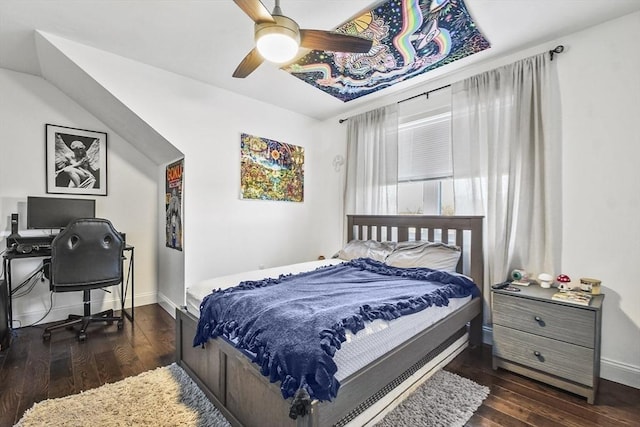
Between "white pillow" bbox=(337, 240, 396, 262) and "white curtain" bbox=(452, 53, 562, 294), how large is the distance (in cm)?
82

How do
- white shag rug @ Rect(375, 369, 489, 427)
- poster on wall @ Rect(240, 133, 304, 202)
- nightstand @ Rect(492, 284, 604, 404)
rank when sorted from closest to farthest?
1. white shag rug @ Rect(375, 369, 489, 427)
2. nightstand @ Rect(492, 284, 604, 404)
3. poster on wall @ Rect(240, 133, 304, 202)

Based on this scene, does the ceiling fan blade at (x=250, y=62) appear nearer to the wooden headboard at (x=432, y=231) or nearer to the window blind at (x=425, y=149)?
the window blind at (x=425, y=149)

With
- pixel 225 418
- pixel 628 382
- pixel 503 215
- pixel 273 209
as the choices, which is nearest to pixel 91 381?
pixel 225 418

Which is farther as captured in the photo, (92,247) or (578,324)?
(92,247)

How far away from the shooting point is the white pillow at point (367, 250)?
3008 millimetres

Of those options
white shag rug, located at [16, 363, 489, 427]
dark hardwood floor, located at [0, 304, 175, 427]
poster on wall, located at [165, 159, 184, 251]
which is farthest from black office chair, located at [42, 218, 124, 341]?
white shag rug, located at [16, 363, 489, 427]

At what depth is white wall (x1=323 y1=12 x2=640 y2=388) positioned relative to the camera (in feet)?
6.55

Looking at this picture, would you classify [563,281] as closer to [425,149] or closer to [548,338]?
[548,338]

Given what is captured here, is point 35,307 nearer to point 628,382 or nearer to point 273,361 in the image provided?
point 273,361

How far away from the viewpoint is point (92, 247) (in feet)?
8.96

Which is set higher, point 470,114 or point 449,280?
point 470,114

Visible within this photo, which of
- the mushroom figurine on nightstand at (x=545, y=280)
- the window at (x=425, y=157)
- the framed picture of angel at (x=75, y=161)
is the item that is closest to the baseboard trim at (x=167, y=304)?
the framed picture of angel at (x=75, y=161)

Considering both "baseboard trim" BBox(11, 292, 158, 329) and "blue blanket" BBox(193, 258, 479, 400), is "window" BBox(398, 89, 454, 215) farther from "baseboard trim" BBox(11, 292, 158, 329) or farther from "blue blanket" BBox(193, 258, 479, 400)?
"baseboard trim" BBox(11, 292, 158, 329)

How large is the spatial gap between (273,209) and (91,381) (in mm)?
2436
